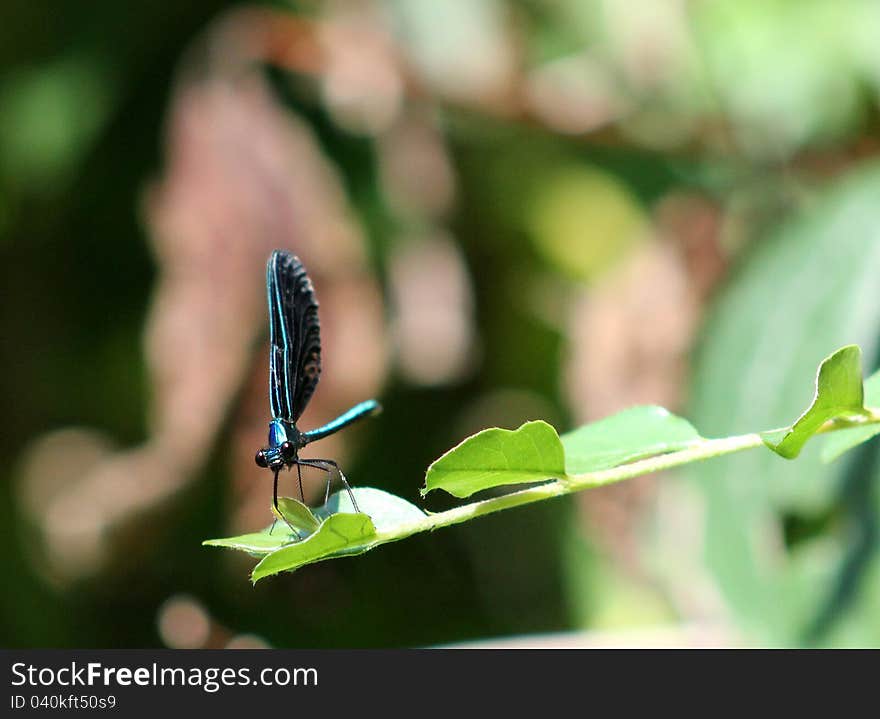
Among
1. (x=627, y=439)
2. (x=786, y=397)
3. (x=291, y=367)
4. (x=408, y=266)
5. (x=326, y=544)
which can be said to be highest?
(x=408, y=266)

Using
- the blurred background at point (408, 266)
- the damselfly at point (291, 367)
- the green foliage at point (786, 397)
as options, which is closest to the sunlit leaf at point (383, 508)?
the damselfly at point (291, 367)

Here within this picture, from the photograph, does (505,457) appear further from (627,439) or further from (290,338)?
(290,338)

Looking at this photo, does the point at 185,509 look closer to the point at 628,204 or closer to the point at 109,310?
the point at 109,310

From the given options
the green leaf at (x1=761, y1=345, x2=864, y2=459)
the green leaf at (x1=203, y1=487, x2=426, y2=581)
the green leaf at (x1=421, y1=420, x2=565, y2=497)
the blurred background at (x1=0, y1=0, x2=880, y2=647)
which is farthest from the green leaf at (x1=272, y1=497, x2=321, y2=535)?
the blurred background at (x1=0, y1=0, x2=880, y2=647)

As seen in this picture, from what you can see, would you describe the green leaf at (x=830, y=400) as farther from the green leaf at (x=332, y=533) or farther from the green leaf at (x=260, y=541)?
the green leaf at (x=260, y=541)

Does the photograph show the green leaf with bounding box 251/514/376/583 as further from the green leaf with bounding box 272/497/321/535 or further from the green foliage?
the green foliage

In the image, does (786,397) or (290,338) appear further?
(786,397)

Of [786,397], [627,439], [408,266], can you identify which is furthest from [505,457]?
[408,266]
